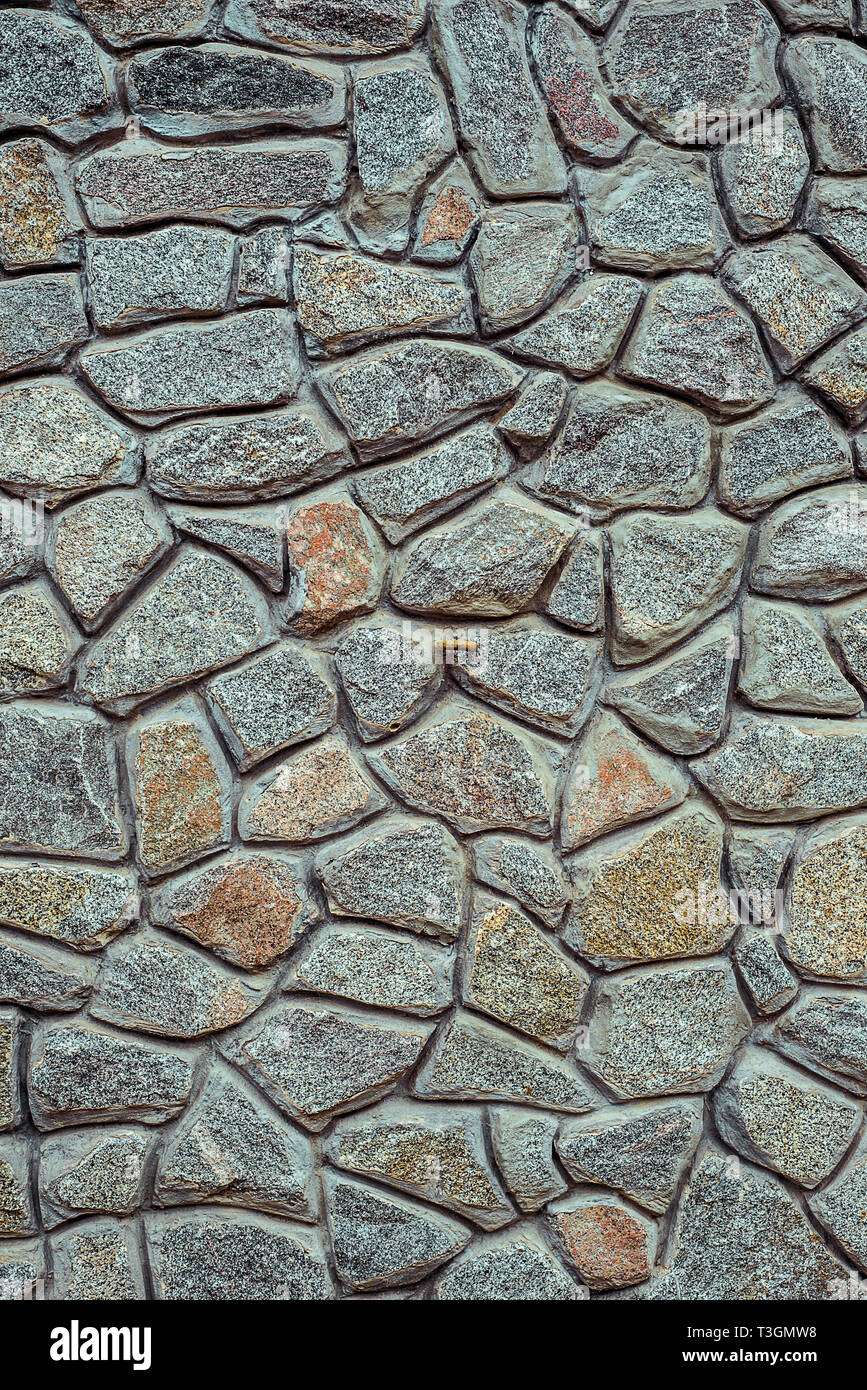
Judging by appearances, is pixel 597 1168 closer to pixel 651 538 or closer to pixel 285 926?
pixel 285 926

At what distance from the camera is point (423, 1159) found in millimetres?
1955

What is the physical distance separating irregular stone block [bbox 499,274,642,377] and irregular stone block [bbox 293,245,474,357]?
178 mm

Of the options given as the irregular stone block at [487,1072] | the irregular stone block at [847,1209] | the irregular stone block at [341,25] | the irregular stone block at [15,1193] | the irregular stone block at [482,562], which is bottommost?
the irregular stone block at [847,1209]

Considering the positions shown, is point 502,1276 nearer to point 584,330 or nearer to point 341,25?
point 584,330

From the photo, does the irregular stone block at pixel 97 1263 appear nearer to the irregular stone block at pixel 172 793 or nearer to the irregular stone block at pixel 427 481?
the irregular stone block at pixel 172 793

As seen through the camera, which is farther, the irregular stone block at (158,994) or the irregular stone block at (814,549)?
the irregular stone block at (814,549)

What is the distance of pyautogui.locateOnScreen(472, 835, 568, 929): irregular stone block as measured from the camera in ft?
6.56

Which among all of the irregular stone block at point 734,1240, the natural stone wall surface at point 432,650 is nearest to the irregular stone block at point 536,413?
the natural stone wall surface at point 432,650

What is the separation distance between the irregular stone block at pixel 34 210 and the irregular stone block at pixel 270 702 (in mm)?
921

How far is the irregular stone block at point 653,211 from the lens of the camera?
6.68 ft

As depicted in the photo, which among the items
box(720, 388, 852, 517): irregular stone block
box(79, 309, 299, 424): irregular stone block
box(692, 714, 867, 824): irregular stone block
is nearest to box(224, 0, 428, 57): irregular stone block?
box(79, 309, 299, 424): irregular stone block

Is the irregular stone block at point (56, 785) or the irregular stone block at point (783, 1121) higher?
the irregular stone block at point (56, 785)

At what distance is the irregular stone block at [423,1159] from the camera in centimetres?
196

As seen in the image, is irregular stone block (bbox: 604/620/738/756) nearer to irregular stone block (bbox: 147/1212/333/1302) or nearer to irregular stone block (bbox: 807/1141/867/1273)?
irregular stone block (bbox: 807/1141/867/1273)
